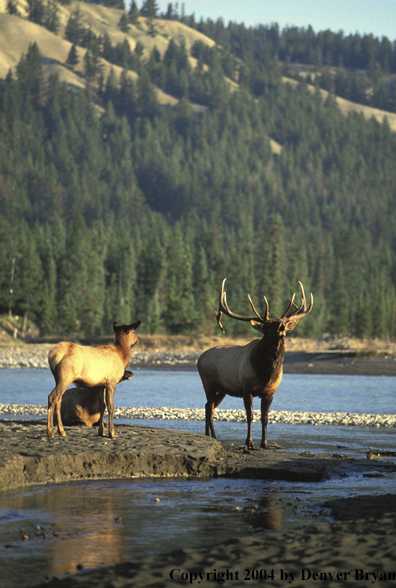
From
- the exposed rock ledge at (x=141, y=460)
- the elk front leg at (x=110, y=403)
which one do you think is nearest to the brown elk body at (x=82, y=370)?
the elk front leg at (x=110, y=403)

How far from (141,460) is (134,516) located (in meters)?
3.19

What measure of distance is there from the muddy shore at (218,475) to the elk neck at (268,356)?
1.57 m

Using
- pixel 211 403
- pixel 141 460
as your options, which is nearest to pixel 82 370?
pixel 141 460

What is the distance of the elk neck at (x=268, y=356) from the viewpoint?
14.7 metres

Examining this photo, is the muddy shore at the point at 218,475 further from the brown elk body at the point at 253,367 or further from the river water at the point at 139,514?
the brown elk body at the point at 253,367

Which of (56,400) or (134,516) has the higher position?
(56,400)

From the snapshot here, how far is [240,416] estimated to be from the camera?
25.1 m

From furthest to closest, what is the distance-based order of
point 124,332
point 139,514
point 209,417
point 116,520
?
point 209,417, point 124,332, point 139,514, point 116,520

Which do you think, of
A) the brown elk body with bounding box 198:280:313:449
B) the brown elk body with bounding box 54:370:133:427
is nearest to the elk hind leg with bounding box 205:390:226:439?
the brown elk body with bounding box 198:280:313:449

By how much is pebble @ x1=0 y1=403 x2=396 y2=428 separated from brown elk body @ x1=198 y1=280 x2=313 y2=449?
279 inches

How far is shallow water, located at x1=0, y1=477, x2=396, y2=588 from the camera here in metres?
8.10

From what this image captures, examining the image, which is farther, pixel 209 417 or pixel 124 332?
pixel 209 417

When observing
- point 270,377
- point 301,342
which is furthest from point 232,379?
point 301,342

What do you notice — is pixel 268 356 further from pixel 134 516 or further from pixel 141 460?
pixel 134 516
